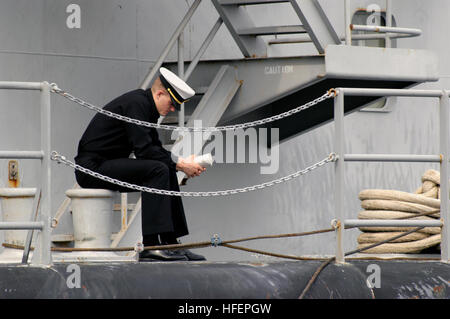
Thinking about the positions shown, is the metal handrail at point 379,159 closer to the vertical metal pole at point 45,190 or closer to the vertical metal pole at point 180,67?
the vertical metal pole at point 45,190

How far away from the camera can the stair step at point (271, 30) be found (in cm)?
779

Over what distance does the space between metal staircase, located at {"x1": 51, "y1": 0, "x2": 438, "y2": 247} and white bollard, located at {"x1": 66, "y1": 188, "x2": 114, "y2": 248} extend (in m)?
0.52

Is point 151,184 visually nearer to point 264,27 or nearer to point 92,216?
point 92,216

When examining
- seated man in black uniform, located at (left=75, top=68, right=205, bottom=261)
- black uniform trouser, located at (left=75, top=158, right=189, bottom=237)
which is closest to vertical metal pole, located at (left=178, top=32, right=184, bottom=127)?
seated man in black uniform, located at (left=75, top=68, right=205, bottom=261)

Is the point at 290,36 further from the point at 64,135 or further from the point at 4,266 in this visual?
the point at 4,266

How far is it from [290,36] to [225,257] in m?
2.24

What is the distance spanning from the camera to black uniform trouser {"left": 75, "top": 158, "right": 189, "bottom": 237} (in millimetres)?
6078

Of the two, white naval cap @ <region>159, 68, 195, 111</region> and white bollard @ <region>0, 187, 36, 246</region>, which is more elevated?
white naval cap @ <region>159, 68, 195, 111</region>

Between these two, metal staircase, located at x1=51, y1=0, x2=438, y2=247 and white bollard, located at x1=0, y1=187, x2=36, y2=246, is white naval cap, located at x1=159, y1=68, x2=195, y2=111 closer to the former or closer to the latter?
metal staircase, located at x1=51, y1=0, x2=438, y2=247

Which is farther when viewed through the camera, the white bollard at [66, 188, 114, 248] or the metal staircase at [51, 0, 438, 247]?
the metal staircase at [51, 0, 438, 247]

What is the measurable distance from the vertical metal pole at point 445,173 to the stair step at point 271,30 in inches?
77.7

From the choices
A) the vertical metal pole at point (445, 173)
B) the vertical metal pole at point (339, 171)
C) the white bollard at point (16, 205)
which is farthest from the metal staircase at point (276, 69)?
the vertical metal pole at point (339, 171)

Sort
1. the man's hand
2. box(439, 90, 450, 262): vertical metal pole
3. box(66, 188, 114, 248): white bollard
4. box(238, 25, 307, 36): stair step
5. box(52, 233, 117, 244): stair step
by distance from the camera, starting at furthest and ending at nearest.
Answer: box(238, 25, 307, 36): stair step → box(52, 233, 117, 244): stair step → box(66, 188, 114, 248): white bollard → the man's hand → box(439, 90, 450, 262): vertical metal pole
